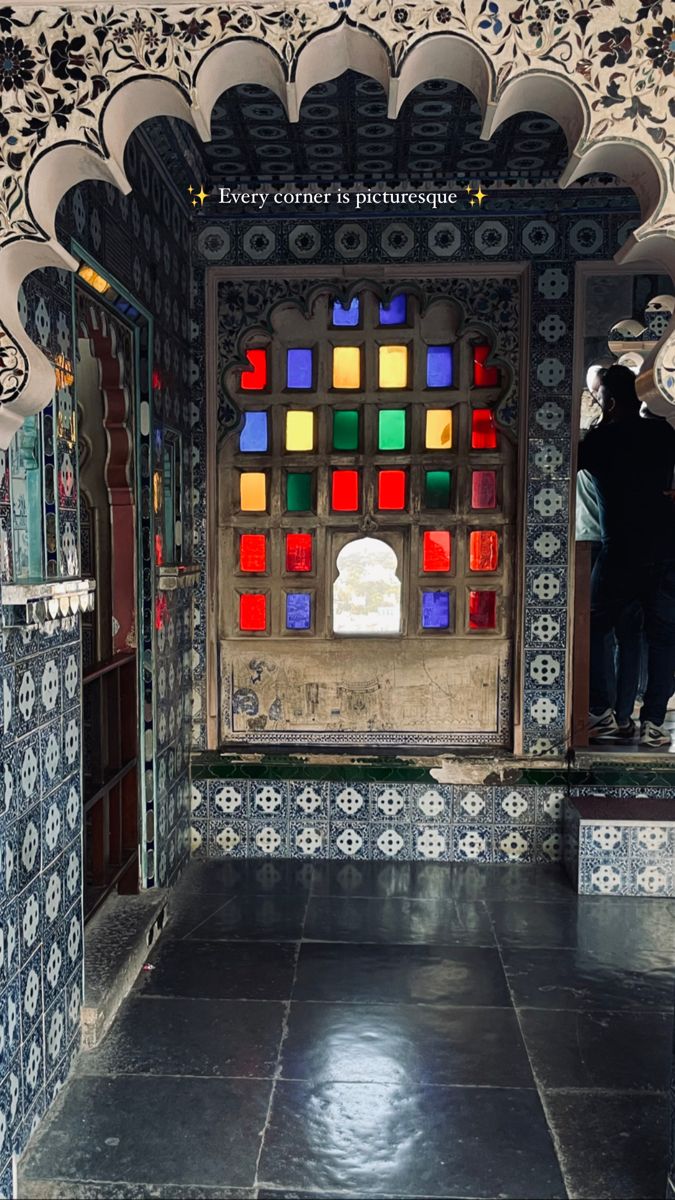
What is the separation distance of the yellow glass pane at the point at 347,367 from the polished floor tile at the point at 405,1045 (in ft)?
11.4

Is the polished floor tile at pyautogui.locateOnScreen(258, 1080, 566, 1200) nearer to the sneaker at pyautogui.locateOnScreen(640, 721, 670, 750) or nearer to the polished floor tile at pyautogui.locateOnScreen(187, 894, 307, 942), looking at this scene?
the polished floor tile at pyautogui.locateOnScreen(187, 894, 307, 942)

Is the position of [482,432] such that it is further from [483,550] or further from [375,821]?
[375,821]

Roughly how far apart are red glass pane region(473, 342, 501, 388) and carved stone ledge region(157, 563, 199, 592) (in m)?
2.01

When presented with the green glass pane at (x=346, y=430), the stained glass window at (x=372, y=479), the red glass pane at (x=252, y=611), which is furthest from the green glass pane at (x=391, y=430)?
the red glass pane at (x=252, y=611)

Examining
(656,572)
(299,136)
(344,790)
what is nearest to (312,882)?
(344,790)

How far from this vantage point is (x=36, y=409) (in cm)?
252

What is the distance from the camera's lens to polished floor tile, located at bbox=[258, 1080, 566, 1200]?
2805 millimetres

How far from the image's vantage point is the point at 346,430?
18.9ft

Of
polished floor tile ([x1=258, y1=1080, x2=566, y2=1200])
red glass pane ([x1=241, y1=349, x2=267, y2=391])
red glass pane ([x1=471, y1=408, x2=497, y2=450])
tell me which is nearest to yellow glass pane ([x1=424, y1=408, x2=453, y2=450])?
red glass pane ([x1=471, y1=408, x2=497, y2=450])

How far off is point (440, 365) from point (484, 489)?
78 centimetres

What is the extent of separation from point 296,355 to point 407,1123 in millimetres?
4143

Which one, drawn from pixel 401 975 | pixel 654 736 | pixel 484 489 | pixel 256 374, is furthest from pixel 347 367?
pixel 401 975

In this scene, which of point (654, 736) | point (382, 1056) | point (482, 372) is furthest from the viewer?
point (482, 372)

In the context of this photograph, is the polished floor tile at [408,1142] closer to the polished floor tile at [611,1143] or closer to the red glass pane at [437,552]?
the polished floor tile at [611,1143]
